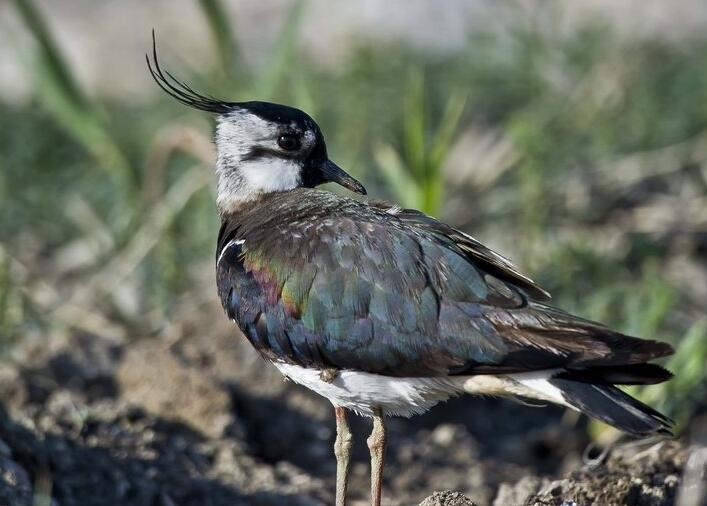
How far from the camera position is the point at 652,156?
796cm

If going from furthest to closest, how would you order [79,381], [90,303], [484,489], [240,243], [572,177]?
[572,177] < [90,303] < [79,381] < [484,489] < [240,243]

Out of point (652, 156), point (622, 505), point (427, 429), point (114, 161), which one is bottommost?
point (427, 429)

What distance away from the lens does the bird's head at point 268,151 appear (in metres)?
5.24

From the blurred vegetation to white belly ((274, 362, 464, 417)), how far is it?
5.63 feet

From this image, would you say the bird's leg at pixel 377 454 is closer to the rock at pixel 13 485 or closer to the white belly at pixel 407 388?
the white belly at pixel 407 388

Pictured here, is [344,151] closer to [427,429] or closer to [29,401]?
[427,429]

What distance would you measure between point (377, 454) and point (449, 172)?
3.67m

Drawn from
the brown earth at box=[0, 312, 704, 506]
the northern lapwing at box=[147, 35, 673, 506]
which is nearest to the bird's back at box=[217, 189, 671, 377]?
the northern lapwing at box=[147, 35, 673, 506]

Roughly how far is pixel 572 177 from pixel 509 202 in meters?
0.51

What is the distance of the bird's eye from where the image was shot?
206 inches

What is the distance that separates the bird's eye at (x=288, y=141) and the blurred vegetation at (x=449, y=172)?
4.70ft

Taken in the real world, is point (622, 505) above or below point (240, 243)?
below

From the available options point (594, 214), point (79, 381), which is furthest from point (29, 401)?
point (594, 214)

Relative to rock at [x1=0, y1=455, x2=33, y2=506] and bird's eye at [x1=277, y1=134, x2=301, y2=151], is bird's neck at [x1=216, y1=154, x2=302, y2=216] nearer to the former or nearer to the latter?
bird's eye at [x1=277, y1=134, x2=301, y2=151]
